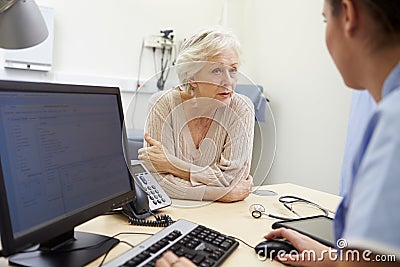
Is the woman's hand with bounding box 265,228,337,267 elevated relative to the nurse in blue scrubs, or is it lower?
lower

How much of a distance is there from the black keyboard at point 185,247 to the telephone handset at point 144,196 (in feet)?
0.54

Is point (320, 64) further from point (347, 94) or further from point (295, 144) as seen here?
point (295, 144)

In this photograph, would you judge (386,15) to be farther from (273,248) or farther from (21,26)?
(21,26)

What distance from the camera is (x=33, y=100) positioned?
695mm

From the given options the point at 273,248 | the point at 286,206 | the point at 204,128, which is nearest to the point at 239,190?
the point at 286,206

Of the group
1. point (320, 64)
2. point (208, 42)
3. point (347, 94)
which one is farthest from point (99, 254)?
point (320, 64)

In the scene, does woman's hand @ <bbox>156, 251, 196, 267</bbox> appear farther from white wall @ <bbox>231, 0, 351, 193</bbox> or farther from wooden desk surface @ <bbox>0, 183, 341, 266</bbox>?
white wall @ <bbox>231, 0, 351, 193</bbox>

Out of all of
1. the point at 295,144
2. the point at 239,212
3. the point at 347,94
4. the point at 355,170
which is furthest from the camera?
the point at 295,144

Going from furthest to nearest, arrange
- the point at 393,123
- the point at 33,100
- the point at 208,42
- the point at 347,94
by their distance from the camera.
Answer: the point at 347,94 < the point at 208,42 < the point at 33,100 < the point at 393,123

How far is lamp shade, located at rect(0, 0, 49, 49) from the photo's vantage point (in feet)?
3.46

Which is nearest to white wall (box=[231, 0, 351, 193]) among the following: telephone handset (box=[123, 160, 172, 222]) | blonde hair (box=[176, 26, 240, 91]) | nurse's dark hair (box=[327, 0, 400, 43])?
blonde hair (box=[176, 26, 240, 91])

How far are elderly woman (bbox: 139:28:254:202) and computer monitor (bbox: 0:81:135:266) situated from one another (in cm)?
34

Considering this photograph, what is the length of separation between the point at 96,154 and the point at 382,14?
619 mm

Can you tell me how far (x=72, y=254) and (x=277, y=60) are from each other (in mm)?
2437
